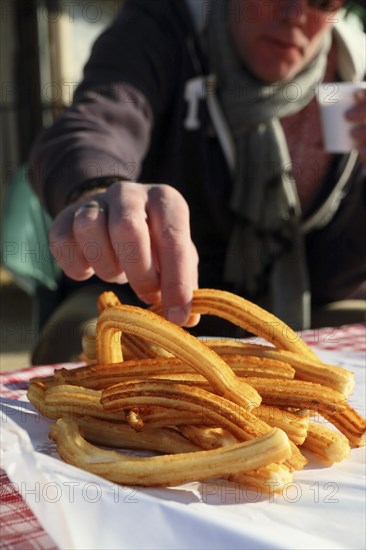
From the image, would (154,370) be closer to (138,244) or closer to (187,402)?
(187,402)

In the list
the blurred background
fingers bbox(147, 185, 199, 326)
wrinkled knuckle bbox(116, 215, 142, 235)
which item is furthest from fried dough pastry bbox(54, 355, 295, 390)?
the blurred background

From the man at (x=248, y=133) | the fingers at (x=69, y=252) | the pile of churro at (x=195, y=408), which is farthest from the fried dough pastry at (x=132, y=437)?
the man at (x=248, y=133)

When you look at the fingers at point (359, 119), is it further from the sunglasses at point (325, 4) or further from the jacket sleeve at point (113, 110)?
the jacket sleeve at point (113, 110)

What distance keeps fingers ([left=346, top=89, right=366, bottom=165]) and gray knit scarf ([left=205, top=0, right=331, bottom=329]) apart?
45 cm

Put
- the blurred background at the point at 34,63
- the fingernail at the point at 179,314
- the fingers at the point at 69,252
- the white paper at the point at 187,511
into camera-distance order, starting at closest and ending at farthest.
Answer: the white paper at the point at 187,511
the fingernail at the point at 179,314
the fingers at the point at 69,252
the blurred background at the point at 34,63

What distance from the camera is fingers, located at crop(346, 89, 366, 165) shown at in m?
2.27

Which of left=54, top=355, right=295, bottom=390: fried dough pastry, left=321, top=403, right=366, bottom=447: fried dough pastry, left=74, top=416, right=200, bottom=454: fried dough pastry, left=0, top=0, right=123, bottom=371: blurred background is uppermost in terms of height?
left=54, top=355, right=295, bottom=390: fried dough pastry

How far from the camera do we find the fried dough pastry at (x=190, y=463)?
0.79 metres

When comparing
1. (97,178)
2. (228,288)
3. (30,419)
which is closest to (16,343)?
(228,288)

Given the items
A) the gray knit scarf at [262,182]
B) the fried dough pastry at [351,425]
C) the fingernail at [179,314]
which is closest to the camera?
the fried dough pastry at [351,425]

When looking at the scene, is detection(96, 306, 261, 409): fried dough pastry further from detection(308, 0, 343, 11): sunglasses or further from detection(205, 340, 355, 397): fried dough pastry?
detection(308, 0, 343, 11): sunglasses

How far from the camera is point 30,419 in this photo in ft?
3.36

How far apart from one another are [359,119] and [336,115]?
0.09 m

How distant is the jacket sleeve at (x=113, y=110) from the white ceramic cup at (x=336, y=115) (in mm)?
583
